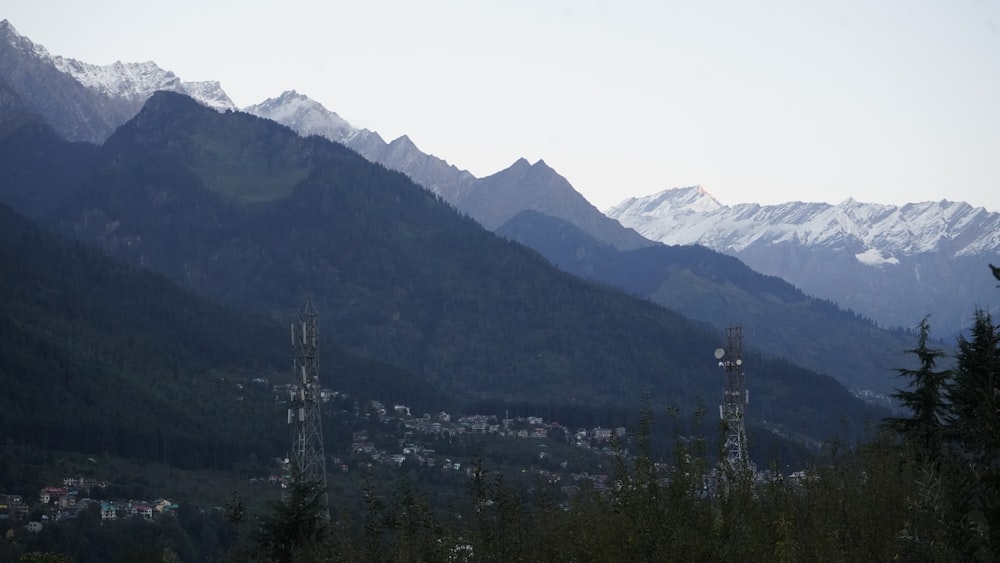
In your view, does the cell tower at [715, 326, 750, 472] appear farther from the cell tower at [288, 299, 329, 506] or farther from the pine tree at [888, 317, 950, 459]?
the cell tower at [288, 299, 329, 506]

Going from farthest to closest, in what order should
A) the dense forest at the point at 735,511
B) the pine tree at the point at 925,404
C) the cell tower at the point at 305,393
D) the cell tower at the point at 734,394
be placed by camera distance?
1. the cell tower at the point at 305,393
2. the cell tower at the point at 734,394
3. the pine tree at the point at 925,404
4. the dense forest at the point at 735,511

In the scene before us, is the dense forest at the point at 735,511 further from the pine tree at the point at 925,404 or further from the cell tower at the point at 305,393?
the cell tower at the point at 305,393

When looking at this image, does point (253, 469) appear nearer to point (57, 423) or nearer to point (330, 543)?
point (57, 423)

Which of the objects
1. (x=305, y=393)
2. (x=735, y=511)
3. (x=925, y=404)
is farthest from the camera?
(x=305, y=393)

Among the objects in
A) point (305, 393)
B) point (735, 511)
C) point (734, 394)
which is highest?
point (734, 394)

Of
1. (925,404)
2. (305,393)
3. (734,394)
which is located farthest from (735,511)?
(305,393)

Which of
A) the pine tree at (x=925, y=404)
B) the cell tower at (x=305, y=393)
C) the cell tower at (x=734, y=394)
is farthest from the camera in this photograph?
the cell tower at (x=305, y=393)

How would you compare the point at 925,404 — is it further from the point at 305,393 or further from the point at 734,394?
the point at 305,393

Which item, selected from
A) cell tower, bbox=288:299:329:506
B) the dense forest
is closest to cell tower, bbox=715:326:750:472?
the dense forest

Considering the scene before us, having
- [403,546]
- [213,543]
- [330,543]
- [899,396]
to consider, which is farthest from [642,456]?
[213,543]

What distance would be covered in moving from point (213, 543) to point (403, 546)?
320 ft

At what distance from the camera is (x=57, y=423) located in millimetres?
184125

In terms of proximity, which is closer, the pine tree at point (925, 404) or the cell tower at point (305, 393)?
the pine tree at point (925, 404)

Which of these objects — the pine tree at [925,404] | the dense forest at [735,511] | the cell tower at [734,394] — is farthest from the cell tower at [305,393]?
the pine tree at [925,404]
